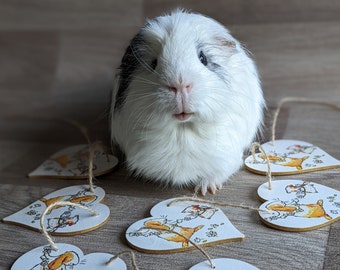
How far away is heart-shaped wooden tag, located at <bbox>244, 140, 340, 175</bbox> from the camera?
1.17 meters

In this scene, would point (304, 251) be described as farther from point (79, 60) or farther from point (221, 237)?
point (79, 60)

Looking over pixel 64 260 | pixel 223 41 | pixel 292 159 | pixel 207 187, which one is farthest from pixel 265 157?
pixel 64 260

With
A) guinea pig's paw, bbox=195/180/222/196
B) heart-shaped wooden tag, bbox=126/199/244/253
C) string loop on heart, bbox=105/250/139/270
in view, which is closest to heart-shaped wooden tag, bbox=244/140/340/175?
guinea pig's paw, bbox=195/180/222/196

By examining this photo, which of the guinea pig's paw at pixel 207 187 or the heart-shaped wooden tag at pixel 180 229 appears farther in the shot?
the guinea pig's paw at pixel 207 187

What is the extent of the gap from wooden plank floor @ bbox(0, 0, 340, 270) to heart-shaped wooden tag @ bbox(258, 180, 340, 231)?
0.02m

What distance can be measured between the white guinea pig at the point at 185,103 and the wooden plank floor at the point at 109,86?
74 mm

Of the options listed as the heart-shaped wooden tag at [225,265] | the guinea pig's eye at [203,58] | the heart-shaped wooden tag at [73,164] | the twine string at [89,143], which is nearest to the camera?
the heart-shaped wooden tag at [225,265]

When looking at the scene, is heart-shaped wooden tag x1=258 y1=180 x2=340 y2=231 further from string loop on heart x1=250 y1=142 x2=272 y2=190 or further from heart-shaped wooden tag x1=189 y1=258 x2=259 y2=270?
heart-shaped wooden tag x1=189 y1=258 x2=259 y2=270

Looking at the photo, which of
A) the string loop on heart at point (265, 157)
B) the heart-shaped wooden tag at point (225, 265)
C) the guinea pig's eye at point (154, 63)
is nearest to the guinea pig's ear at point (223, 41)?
the guinea pig's eye at point (154, 63)

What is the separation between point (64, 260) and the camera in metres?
0.90

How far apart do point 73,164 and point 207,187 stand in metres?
0.42

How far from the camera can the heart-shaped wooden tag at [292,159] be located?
117cm

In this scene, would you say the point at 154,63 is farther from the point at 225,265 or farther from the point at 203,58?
the point at 225,265

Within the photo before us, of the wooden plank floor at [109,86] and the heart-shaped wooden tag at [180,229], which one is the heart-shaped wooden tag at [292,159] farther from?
the heart-shaped wooden tag at [180,229]
